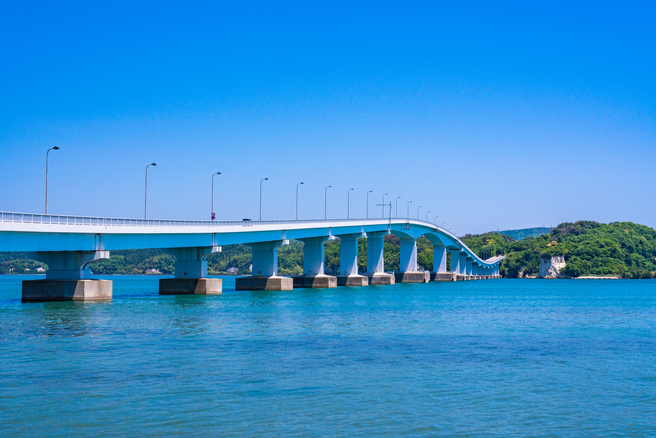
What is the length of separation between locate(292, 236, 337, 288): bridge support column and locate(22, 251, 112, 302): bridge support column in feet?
160

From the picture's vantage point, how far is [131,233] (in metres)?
62.8

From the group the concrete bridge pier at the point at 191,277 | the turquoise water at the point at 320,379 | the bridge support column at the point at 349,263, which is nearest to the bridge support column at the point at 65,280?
the turquoise water at the point at 320,379

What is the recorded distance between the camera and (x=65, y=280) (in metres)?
59.7

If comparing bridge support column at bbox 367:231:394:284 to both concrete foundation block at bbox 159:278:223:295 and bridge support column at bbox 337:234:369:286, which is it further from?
concrete foundation block at bbox 159:278:223:295

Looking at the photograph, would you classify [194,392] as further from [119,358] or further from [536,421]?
[536,421]

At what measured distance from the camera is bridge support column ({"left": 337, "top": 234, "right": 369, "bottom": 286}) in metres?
119

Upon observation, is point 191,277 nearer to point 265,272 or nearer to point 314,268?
point 265,272

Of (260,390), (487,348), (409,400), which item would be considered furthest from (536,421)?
(487,348)

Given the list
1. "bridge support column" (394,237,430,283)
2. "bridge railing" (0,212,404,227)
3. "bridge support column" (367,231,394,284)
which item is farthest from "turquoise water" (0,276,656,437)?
"bridge support column" (394,237,430,283)

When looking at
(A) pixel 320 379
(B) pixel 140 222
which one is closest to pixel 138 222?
(B) pixel 140 222

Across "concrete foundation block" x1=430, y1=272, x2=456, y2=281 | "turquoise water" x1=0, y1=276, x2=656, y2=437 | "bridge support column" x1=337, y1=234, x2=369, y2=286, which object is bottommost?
"turquoise water" x1=0, y1=276, x2=656, y2=437

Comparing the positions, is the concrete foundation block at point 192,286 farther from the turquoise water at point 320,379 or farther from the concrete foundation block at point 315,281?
the turquoise water at point 320,379

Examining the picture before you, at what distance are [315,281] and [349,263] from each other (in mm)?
15869

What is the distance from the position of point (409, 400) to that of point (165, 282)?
215 feet
